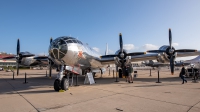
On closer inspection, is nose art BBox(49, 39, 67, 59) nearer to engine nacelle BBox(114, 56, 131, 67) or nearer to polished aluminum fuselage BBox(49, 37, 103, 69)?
polished aluminum fuselage BBox(49, 37, 103, 69)

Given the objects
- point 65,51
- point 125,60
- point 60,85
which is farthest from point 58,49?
point 125,60

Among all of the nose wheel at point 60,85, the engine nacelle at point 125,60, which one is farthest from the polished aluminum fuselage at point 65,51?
the engine nacelle at point 125,60

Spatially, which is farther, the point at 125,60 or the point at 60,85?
the point at 125,60

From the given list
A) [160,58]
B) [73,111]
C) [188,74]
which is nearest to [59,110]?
[73,111]

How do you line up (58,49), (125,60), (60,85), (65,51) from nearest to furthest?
(60,85) < (58,49) < (65,51) < (125,60)

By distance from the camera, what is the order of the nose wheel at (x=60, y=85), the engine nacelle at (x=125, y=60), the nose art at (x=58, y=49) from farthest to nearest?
the engine nacelle at (x=125, y=60) < the nose art at (x=58, y=49) < the nose wheel at (x=60, y=85)

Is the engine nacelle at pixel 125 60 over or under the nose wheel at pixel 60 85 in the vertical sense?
over

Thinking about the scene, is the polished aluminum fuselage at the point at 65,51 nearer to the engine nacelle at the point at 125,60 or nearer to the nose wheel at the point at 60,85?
the nose wheel at the point at 60,85

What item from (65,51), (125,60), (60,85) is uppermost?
(65,51)

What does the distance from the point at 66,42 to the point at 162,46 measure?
44.8ft

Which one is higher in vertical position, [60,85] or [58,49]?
[58,49]

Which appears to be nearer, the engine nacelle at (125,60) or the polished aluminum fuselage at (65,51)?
the polished aluminum fuselage at (65,51)

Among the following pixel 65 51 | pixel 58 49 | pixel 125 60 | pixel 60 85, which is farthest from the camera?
pixel 125 60

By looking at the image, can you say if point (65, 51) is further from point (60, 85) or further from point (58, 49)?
point (60, 85)
